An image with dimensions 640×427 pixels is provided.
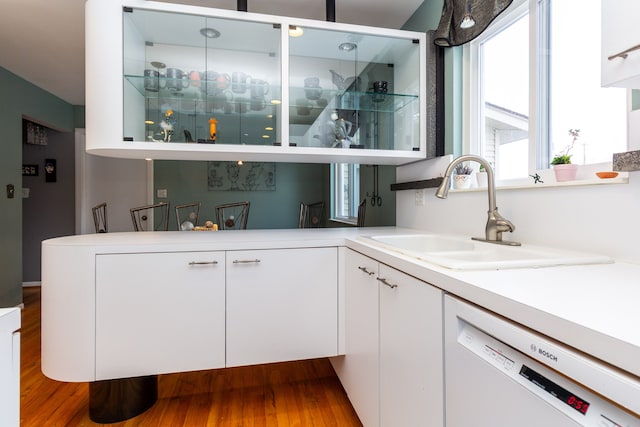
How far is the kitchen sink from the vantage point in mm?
924

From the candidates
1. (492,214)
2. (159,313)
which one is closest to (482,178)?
(492,214)

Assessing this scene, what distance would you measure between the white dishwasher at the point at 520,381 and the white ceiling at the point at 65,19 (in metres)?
2.15

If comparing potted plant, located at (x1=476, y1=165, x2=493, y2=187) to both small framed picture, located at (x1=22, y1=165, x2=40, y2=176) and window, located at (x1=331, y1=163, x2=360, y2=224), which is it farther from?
small framed picture, located at (x1=22, y1=165, x2=40, y2=176)

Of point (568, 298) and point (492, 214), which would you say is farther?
point (492, 214)

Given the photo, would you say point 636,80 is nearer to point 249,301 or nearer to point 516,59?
point 516,59

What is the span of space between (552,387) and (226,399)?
177cm

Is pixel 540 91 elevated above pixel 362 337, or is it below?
above

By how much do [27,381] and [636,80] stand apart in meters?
3.11

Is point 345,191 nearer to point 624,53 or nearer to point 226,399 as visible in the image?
point 226,399

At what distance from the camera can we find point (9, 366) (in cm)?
57

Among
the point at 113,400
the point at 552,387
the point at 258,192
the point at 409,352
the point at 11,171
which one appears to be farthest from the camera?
the point at 258,192

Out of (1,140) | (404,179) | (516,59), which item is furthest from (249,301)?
(1,140)

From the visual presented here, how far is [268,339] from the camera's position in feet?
5.59

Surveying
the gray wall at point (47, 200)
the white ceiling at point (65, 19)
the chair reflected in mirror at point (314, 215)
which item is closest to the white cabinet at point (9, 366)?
the white ceiling at point (65, 19)
